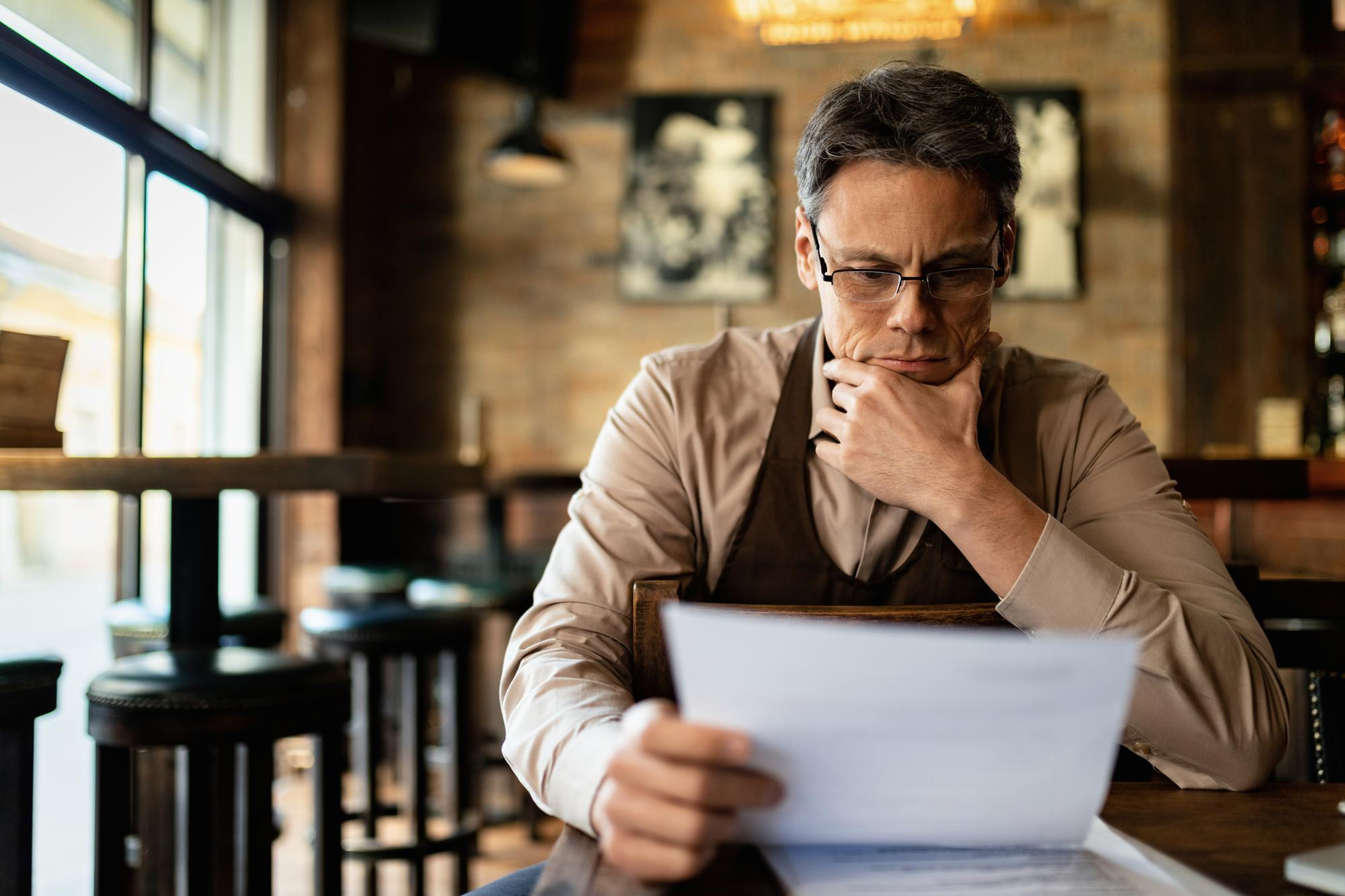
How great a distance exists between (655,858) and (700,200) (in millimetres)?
4260

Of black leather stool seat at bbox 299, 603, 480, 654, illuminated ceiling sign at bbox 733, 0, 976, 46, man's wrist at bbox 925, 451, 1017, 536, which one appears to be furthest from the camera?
illuminated ceiling sign at bbox 733, 0, 976, 46

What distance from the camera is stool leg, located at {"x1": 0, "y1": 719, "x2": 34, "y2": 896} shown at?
1.63 metres

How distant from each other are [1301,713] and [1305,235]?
8.40ft

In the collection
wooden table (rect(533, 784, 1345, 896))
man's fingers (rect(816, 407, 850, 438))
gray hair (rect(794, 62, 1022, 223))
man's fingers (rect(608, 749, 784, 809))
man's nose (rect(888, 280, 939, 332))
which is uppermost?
gray hair (rect(794, 62, 1022, 223))

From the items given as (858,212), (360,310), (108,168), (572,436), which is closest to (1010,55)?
(572,436)

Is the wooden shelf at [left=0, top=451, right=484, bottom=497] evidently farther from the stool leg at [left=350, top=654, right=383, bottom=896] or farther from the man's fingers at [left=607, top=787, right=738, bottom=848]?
the man's fingers at [left=607, top=787, right=738, bottom=848]

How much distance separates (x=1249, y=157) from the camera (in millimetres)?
4172

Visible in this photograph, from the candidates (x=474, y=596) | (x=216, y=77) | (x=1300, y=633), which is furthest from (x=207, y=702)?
(x=216, y=77)

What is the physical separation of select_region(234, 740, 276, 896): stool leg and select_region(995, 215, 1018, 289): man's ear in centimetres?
135

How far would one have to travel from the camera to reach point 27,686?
1.64 metres

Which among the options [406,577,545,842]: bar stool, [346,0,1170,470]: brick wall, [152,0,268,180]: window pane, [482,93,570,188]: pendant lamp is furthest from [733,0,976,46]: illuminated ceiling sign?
[406,577,545,842]: bar stool

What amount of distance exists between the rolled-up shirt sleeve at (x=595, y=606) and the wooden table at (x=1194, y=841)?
0.10 metres

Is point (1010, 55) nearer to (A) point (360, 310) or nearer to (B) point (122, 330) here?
(A) point (360, 310)

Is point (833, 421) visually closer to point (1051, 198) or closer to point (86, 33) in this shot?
point (86, 33)
